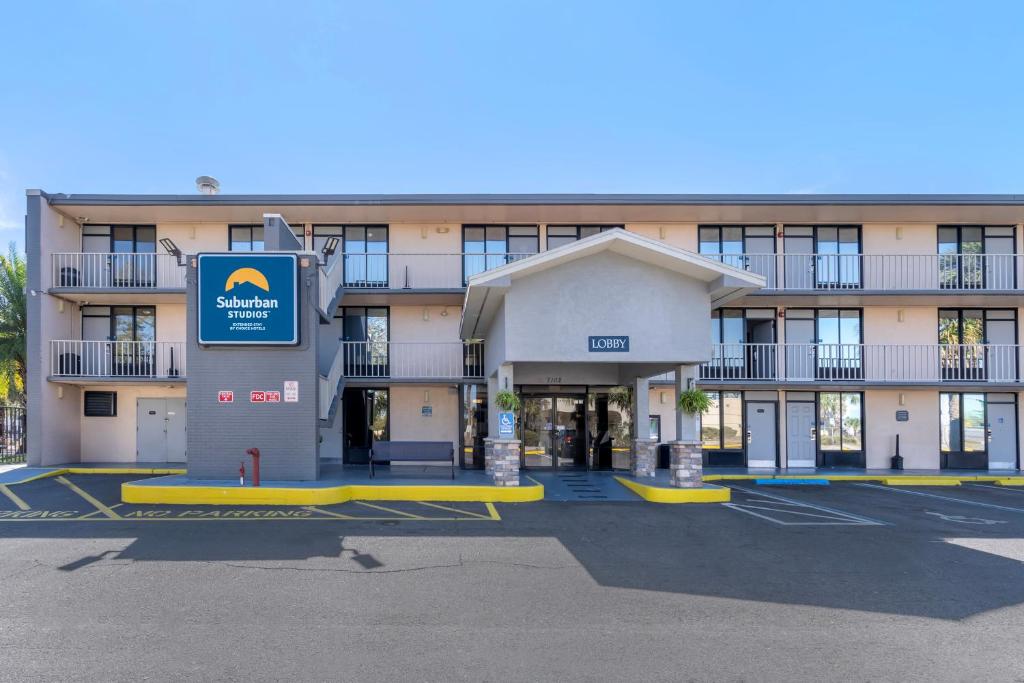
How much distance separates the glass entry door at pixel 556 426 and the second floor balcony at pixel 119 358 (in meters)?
10.3

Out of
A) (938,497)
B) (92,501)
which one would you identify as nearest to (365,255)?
(92,501)

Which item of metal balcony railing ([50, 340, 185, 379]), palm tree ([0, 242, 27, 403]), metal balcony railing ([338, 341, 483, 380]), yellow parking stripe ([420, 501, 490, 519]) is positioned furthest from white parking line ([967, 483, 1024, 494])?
palm tree ([0, 242, 27, 403])

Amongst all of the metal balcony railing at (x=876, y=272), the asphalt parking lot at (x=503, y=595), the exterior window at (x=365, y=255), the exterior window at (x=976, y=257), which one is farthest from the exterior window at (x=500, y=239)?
the exterior window at (x=976, y=257)

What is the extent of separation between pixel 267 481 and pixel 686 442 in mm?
9489

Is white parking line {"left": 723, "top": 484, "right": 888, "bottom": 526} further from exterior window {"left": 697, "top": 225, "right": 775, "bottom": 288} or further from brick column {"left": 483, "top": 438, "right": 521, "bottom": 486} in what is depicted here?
exterior window {"left": 697, "top": 225, "right": 775, "bottom": 288}

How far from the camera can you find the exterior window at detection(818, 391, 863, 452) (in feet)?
56.0

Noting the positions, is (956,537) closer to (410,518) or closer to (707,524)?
(707,524)

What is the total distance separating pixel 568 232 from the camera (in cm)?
1717

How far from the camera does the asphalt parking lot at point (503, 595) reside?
447 centimetres

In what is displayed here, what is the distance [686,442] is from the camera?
12070mm

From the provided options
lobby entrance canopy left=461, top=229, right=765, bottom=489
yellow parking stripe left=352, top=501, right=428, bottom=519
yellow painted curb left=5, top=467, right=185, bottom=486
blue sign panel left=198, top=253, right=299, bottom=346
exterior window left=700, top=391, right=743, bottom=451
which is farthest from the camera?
exterior window left=700, top=391, right=743, bottom=451

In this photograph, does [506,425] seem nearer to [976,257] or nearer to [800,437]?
[800,437]

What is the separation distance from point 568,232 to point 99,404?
15730 millimetres

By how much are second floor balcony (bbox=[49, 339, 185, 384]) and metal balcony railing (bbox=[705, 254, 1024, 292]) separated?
54.8 feet
